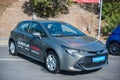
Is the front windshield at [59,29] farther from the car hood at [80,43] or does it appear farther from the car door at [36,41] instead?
the car hood at [80,43]

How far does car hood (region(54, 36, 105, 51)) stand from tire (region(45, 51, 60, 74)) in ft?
1.42

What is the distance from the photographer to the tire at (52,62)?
9219 mm

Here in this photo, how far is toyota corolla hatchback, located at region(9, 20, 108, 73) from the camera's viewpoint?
8.94 metres

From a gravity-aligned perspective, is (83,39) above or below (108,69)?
above

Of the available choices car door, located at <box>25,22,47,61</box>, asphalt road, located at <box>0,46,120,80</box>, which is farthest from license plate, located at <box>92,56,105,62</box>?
car door, located at <box>25,22,47,61</box>

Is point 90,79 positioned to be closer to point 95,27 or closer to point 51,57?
point 51,57

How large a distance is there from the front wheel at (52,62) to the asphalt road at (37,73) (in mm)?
155

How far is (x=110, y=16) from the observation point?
21.4 meters

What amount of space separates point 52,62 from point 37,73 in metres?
0.57

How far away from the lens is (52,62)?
372 inches

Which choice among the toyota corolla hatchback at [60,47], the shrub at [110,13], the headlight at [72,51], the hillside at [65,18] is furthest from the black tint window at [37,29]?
the shrub at [110,13]

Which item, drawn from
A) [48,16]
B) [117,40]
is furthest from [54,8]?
[117,40]

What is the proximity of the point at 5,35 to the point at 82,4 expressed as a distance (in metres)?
6.85

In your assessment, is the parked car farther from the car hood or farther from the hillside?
the hillside
